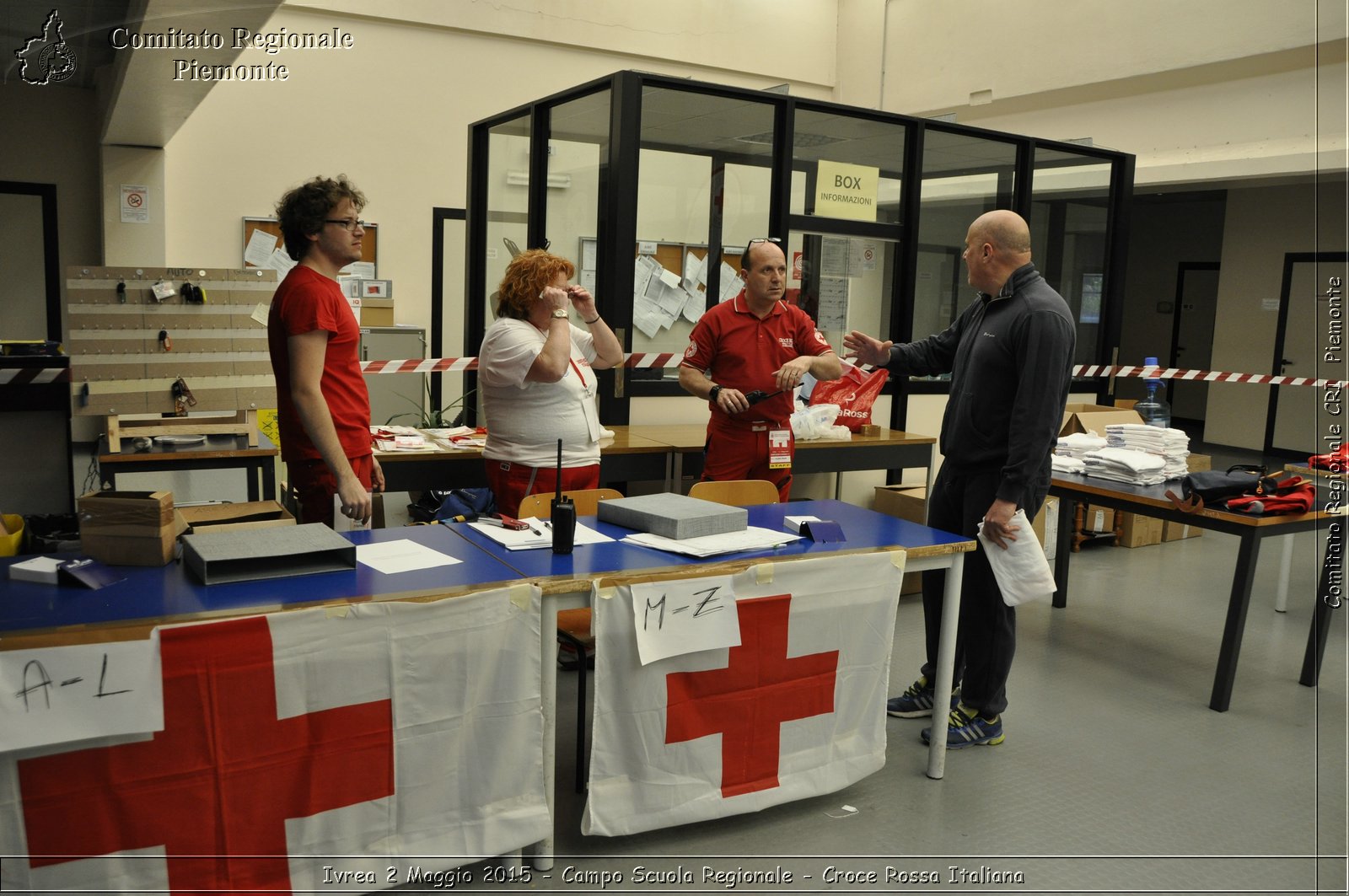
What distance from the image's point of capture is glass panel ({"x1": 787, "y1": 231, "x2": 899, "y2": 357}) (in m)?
5.32

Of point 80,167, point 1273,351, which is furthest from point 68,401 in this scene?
point 1273,351

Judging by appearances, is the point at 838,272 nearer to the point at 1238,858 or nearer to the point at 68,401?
the point at 1238,858

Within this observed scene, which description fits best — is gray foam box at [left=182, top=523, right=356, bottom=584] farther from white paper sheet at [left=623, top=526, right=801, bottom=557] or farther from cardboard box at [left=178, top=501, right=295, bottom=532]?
white paper sheet at [left=623, top=526, right=801, bottom=557]

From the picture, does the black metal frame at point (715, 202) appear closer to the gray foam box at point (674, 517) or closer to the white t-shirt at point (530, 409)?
the white t-shirt at point (530, 409)

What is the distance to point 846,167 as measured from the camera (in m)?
5.33

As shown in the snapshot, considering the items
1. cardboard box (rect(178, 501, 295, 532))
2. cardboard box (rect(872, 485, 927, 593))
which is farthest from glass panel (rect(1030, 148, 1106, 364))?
cardboard box (rect(178, 501, 295, 532))

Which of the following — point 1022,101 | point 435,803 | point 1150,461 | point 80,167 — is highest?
point 1022,101

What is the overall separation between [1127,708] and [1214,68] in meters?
6.22

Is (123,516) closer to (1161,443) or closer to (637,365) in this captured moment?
(637,365)

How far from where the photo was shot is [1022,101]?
8.90m

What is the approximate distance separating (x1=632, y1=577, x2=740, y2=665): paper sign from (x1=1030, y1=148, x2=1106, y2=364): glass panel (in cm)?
467

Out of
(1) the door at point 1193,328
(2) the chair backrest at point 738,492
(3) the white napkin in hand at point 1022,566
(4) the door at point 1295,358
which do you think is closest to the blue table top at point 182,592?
(2) the chair backrest at point 738,492

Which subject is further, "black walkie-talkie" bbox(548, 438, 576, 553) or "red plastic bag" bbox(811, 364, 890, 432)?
"red plastic bag" bbox(811, 364, 890, 432)

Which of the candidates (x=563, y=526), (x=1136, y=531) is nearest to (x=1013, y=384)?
(x=563, y=526)
